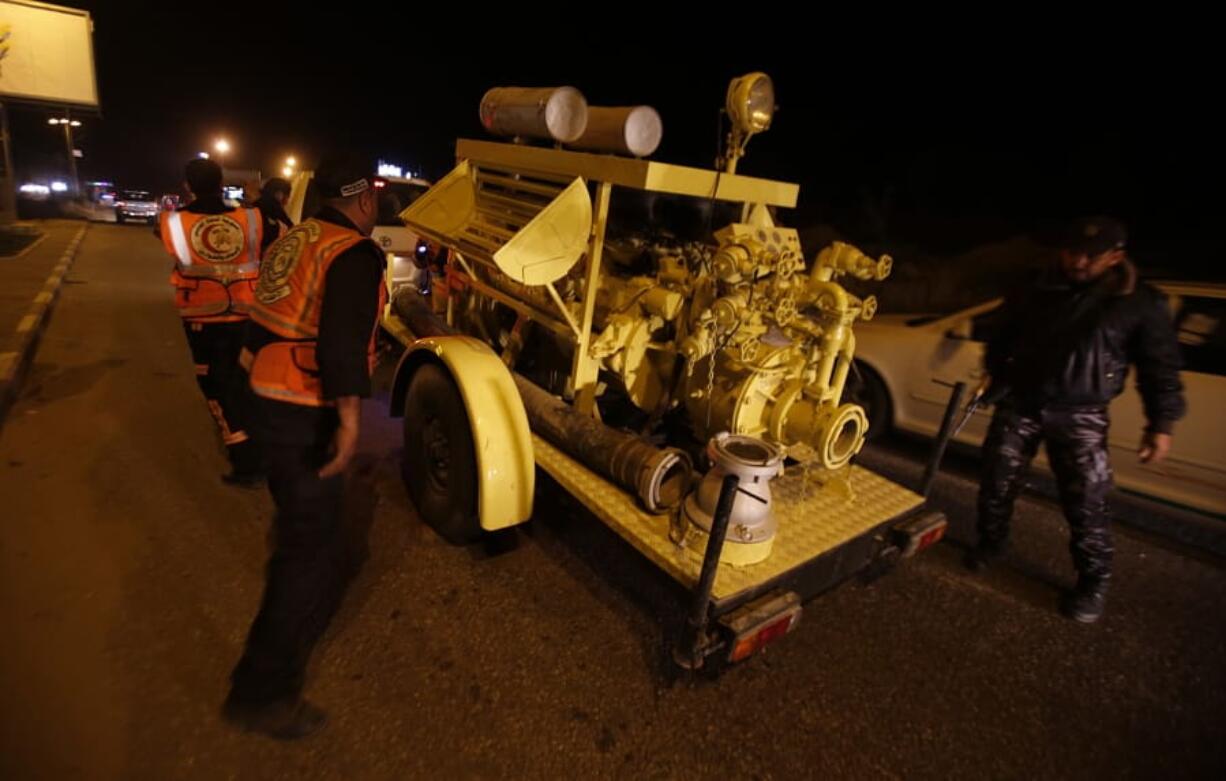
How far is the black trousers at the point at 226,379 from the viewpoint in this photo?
3.61m

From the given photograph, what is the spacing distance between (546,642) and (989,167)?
68.8 feet

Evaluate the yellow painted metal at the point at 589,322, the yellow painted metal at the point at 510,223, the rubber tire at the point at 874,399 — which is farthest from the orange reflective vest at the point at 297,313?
the rubber tire at the point at 874,399

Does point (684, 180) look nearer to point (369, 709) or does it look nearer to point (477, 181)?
point (477, 181)

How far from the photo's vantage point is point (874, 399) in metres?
5.55

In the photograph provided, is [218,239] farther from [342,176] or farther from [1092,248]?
[1092,248]

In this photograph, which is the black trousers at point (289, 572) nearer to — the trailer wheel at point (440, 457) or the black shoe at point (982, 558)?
the trailer wheel at point (440, 457)

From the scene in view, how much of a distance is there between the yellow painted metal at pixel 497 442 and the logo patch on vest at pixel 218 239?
1.52 m

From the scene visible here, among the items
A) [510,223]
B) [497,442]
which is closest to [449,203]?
[510,223]

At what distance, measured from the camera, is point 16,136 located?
3016 centimetres

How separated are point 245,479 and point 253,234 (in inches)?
56.9

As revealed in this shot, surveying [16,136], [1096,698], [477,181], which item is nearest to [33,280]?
[477,181]

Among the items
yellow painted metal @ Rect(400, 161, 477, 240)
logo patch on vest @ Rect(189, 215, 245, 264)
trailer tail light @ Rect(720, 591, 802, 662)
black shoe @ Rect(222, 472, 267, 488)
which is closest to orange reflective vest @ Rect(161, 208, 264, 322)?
logo patch on vest @ Rect(189, 215, 245, 264)

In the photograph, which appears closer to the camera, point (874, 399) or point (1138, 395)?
point (1138, 395)

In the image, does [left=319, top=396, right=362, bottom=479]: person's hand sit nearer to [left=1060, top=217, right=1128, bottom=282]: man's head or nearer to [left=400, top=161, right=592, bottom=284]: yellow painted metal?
[left=400, top=161, right=592, bottom=284]: yellow painted metal
